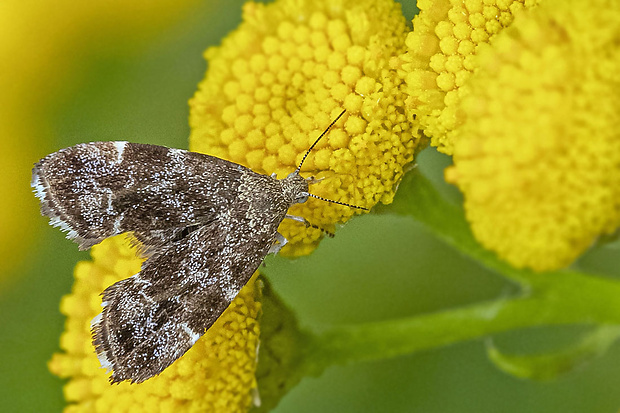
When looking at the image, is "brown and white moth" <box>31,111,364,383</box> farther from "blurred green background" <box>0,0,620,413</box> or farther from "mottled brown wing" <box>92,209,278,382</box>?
"blurred green background" <box>0,0,620,413</box>

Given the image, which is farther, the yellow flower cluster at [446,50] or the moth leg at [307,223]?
the moth leg at [307,223]

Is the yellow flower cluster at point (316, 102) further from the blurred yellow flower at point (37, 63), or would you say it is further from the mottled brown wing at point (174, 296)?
the blurred yellow flower at point (37, 63)

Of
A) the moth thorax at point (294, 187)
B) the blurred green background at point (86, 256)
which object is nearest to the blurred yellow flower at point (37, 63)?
the blurred green background at point (86, 256)

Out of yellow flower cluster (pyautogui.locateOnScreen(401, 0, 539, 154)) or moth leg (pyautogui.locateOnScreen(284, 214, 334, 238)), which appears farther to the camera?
moth leg (pyautogui.locateOnScreen(284, 214, 334, 238))

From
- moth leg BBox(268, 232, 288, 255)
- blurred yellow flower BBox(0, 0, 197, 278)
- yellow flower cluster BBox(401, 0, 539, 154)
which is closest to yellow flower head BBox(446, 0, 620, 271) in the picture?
yellow flower cluster BBox(401, 0, 539, 154)

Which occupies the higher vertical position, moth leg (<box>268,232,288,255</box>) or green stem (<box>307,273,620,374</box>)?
moth leg (<box>268,232,288,255</box>)

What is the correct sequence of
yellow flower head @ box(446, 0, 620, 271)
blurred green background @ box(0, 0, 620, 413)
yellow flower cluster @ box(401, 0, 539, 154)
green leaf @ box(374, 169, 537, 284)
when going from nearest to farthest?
yellow flower head @ box(446, 0, 620, 271) → yellow flower cluster @ box(401, 0, 539, 154) → green leaf @ box(374, 169, 537, 284) → blurred green background @ box(0, 0, 620, 413)
